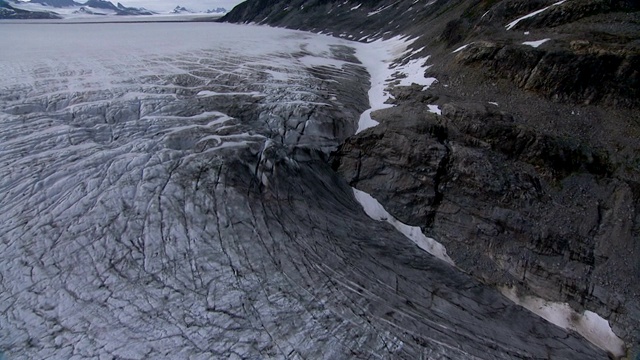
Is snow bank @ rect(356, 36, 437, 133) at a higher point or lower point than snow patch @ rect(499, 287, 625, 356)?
higher

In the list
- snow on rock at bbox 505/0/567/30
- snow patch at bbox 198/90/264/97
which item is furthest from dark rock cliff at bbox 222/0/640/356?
snow patch at bbox 198/90/264/97

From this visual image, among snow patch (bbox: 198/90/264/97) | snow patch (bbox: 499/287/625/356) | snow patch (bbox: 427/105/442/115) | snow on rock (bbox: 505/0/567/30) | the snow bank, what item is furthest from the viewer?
snow on rock (bbox: 505/0/567/30)

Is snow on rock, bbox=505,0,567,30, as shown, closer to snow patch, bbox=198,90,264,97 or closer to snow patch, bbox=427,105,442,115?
snow patch, bbox=427,105,442,115

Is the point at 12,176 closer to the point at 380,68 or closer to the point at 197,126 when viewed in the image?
the point at 197,126

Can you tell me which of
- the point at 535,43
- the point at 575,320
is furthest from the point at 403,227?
the point at 535,43

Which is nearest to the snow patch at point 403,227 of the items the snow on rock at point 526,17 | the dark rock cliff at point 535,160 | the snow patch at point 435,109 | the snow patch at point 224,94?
the dark rock cliff at point 535,160

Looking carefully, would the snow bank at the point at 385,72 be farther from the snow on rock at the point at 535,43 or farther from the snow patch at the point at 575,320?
the snow patch at the point at 575,320
